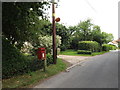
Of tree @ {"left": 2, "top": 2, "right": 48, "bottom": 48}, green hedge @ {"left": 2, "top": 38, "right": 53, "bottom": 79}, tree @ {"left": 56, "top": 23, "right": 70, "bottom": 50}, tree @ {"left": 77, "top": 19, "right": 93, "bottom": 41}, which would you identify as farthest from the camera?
tree @ {"left": 77, "top": 19, "right": 93, "bottom": 41}

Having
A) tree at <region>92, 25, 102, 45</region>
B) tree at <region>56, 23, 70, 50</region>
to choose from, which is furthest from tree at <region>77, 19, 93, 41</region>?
tree at <region>56, 23, 70, 50</region>

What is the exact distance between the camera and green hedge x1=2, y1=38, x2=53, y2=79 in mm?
5704

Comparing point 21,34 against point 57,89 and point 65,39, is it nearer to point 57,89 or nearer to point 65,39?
point 57,89

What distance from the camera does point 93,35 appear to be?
33.8 metres

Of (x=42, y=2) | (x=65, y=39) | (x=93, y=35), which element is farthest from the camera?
(x=93, y=35)

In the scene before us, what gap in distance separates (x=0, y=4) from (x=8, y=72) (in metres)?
2.93

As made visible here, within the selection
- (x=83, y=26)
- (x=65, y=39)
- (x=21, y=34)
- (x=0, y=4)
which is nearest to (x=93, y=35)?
(x=83, y=26)

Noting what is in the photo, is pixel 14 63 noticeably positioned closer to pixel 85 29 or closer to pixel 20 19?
pixel 20 19

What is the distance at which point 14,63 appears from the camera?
616 cm

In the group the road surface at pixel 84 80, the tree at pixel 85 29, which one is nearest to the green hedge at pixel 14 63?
the road surface at pixel 84 80

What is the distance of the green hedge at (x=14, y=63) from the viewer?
570cm

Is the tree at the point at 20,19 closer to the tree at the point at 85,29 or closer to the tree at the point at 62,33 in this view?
the tree at the point at 62,33

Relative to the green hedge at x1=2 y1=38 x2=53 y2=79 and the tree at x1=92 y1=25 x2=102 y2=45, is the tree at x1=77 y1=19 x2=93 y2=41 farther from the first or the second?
the green hedge at x1=2 y1=38 x2=53 y2=79

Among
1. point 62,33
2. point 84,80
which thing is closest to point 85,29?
point 62,33
